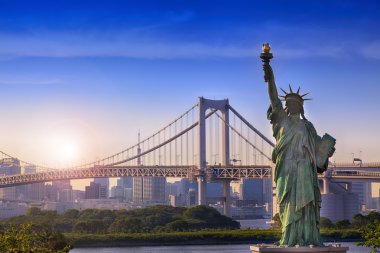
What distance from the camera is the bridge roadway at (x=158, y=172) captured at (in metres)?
80.0

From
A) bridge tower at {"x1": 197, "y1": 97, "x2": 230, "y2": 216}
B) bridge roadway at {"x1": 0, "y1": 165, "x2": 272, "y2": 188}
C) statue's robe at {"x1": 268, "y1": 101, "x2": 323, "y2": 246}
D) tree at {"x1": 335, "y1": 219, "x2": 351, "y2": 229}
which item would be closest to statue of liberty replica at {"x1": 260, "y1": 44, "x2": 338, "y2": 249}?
statue's robe at {"x1": 268, "y1": 101, "x2": 323, "y2": 246}

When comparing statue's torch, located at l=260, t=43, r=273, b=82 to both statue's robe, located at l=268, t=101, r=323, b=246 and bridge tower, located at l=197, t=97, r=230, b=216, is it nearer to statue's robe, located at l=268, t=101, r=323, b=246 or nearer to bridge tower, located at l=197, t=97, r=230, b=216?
statue's robe, located at l=268, t=101, r=323, b=246

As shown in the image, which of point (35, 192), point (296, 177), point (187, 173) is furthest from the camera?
point (35, 192)

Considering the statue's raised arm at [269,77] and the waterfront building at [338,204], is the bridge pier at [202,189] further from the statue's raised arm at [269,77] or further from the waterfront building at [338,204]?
the statue's raised arm at [269,77]

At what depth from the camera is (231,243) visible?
69500 millimetres

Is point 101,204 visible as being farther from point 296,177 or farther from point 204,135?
point 296,177

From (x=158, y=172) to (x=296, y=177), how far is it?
2510 inches

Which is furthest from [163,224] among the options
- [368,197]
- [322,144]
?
[368,197]

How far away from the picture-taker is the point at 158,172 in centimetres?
8375

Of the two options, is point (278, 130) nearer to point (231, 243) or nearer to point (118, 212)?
point (231, 243)

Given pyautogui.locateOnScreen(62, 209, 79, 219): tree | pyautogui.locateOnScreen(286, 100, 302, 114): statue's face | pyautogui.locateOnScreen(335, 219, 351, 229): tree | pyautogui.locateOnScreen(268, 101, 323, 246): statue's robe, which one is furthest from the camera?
pyautogui.locateOnScreen(62, 209, 79, 219): tree

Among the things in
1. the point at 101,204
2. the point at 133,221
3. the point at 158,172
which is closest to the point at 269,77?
the point at 133,221

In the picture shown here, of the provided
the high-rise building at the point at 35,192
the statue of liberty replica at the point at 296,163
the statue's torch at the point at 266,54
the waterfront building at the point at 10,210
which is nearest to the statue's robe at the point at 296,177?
the statue of liberty replica at the point at 296,163

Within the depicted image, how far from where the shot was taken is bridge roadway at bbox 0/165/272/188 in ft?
262
